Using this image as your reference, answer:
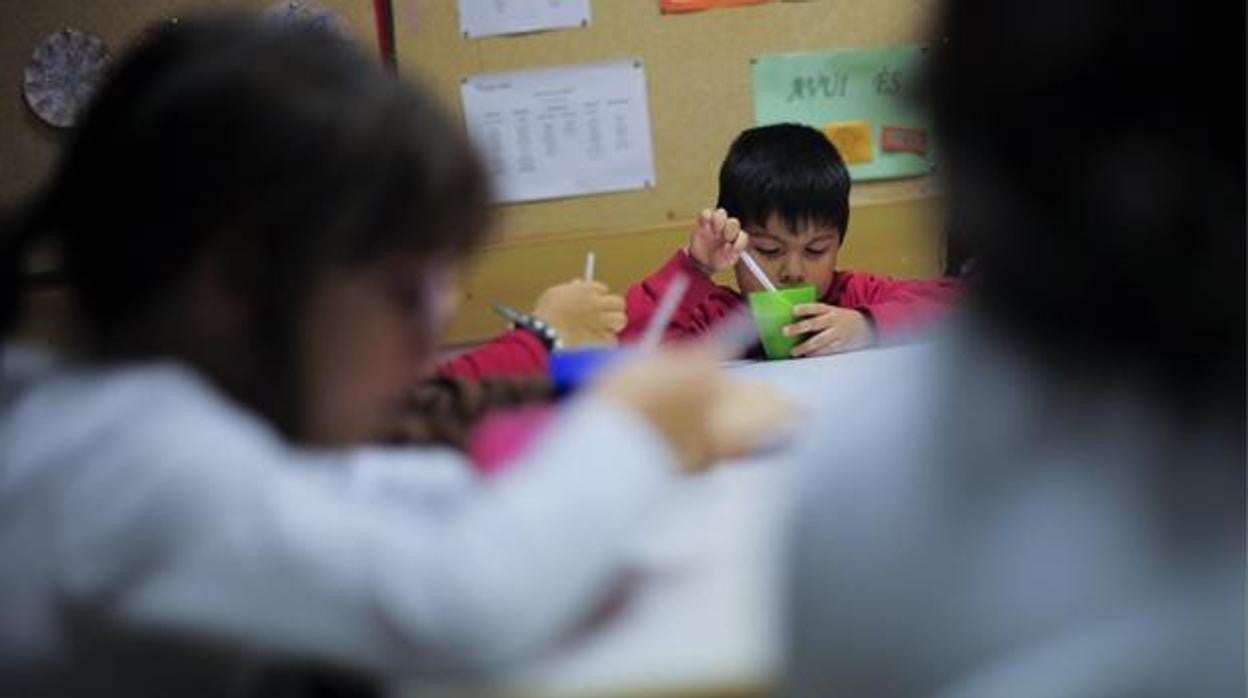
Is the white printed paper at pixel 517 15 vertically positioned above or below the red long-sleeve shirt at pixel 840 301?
above

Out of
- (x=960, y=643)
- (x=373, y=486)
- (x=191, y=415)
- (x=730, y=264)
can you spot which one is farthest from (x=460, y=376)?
(x=730, y=264)

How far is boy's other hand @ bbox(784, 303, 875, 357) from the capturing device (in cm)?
153

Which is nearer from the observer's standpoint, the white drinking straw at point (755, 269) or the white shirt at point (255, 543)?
the white shirt at point (255, 543)

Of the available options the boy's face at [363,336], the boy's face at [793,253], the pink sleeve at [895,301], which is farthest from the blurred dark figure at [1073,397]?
the boy's face at [793,253]

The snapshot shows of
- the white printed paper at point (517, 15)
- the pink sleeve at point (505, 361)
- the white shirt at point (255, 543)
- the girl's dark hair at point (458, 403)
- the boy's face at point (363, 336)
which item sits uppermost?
the white printed paper at point (517, 15)

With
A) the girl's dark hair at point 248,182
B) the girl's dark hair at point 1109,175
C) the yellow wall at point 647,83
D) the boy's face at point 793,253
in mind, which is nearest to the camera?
the girl's dark hair at point 1109,175

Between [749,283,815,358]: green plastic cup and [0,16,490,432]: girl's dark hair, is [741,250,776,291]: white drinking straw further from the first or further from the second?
[0,16,490,432]: girl's dark hair

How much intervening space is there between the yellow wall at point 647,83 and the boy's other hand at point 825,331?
2.87ft

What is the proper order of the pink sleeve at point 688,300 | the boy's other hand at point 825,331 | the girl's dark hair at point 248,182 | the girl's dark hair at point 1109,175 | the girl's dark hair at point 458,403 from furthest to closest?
the pink sleeve at point 688,300 → the boy's other hand at point 825,331 → the girl's dark hair at point 458,403 → the girl's dark hair at point 248,182 → the girl's dark hair at point 1109,175

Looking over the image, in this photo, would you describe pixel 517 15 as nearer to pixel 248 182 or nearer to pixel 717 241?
pixel 717 241

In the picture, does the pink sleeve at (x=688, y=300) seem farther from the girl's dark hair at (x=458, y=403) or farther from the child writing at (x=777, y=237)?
the girl's dark hair at (x=458, y=403)

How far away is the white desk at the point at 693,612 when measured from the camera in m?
0.56

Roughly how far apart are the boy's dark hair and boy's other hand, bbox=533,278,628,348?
773 mm

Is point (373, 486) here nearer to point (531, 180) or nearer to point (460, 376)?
point (460, 376)
